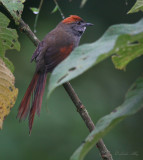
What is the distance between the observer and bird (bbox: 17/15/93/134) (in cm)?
239

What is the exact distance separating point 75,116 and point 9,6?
3.06 m

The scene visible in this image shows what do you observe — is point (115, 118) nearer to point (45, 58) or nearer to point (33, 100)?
point (33, 100)

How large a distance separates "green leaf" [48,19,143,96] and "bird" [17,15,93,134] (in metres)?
1.26

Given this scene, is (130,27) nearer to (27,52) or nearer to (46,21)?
(27,52)

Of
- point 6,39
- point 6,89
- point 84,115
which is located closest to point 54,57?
point 6,39

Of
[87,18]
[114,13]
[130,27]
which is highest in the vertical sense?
[130,27]

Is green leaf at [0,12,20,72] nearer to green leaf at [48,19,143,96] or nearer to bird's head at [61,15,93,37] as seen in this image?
green leaf at [48,19,143,96]

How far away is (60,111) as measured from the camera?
4.89 meters

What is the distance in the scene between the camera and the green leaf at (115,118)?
3.16 ft

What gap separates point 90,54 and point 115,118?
0.21m

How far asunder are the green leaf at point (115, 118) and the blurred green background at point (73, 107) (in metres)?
2.72

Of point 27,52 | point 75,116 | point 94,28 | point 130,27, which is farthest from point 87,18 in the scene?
point 130,27

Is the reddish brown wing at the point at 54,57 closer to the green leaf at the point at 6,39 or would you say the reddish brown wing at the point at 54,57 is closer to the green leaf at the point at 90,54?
the green leaf at the point at 6,39

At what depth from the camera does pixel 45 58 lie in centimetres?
321
